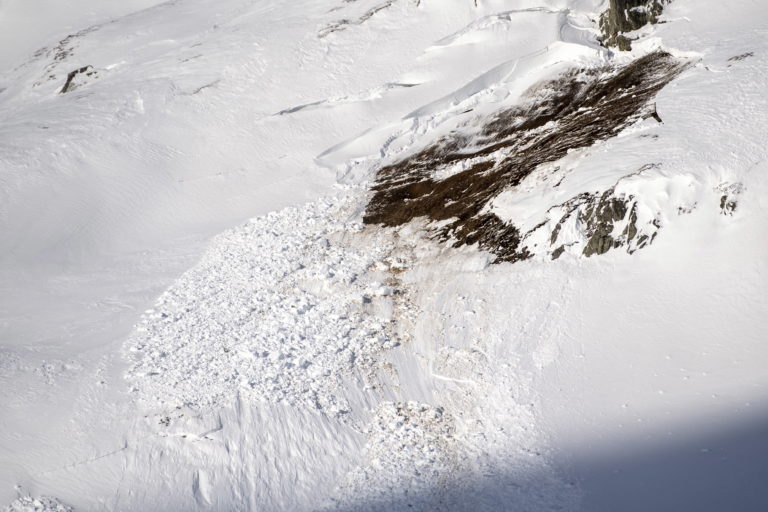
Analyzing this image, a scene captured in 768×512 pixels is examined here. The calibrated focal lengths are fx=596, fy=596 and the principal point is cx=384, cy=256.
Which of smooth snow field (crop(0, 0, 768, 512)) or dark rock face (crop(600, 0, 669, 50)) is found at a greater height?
dark rock face (crop(600, 0, 669, 50))

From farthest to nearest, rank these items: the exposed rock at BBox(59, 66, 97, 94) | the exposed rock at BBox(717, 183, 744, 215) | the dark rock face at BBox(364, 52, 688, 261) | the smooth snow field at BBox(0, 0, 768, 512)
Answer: the exposed rock at BBox(59, 66, 97, 94) → the dark rock face at BBox(364, 52, 688, 261) → the exposed rock at BBox(717, 183, 744, 215) → the smooth snow field at BBox(0, 0, 768, 512)

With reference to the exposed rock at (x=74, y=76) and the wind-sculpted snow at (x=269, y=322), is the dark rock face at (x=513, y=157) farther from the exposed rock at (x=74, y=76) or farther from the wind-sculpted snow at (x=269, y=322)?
the exposed rock at (x=74, y=76)

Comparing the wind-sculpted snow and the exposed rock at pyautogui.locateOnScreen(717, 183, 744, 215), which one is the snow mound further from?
the exposed rock at pyautogui.locateOnScreen(717, 183, 744, 215)

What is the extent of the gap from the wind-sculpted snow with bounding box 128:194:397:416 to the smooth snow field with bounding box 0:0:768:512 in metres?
0.07

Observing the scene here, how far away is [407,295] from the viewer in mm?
13773

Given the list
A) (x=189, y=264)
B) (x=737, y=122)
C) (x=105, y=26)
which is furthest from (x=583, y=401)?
(x=105, y=26)

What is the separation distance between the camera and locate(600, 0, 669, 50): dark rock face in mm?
18562

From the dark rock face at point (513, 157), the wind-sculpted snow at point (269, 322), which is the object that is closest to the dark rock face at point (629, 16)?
the dark rock face at point (513, 157)

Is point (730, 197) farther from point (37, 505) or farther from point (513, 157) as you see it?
point (37, 505)

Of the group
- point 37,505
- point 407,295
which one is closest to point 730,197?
point 407,295

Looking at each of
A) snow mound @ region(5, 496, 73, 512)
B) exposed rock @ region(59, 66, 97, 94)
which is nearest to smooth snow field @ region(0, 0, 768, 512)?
snow mound @ region(5, 496, 73, 512)

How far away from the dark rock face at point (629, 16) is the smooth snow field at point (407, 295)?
42cm

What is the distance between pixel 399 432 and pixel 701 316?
5794mm

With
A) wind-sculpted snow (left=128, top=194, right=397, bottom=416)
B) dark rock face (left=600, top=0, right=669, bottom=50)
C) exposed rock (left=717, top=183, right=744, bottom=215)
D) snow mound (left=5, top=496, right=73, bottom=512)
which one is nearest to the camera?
snow mound (left=5, top=496, right=73, bottom=512)
